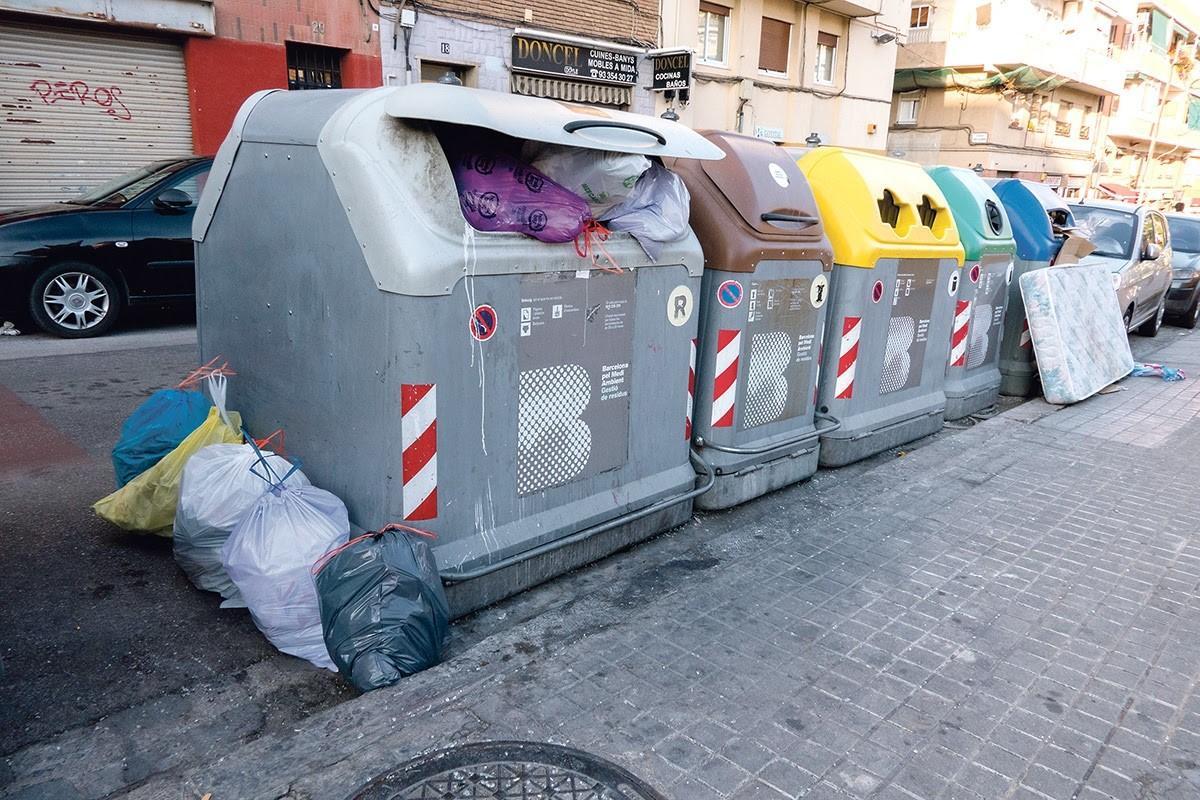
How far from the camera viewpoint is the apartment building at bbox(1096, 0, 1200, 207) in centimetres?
3847

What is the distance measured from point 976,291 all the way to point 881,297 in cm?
160

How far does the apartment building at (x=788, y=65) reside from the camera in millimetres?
17406

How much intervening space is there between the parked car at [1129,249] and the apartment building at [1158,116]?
89.2 feet

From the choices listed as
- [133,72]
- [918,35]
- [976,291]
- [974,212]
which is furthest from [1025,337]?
[918,35]

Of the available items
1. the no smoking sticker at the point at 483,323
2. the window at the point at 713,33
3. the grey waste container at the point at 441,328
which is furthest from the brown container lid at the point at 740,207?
the window at the point at 713,33

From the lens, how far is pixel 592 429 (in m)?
3.73

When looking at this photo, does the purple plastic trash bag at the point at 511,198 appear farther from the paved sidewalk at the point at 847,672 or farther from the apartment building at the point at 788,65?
the apartment building at the point at 788,65

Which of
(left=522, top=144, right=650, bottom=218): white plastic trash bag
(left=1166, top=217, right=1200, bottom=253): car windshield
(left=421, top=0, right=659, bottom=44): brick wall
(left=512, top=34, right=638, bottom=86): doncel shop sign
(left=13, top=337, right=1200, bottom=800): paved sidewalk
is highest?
(left=421, top=0, right=659, bottom=44): brick wall

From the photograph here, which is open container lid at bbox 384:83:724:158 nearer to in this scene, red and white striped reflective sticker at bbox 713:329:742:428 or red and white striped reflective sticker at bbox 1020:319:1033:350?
red and white striped reflective sticker at bbox 713:329:742:428

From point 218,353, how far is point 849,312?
3.54m

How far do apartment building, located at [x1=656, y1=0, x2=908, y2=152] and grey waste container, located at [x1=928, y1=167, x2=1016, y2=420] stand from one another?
10293 millimetres

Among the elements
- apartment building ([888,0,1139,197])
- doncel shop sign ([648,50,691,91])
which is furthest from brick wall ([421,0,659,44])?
apartment building ([888,0,1139,197])

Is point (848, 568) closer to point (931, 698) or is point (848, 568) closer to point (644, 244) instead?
point (931, 698)

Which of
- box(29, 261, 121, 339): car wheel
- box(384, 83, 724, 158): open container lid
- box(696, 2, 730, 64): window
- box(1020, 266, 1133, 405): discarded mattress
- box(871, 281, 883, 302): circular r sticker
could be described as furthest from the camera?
box(696, 2, 730, 64): window
